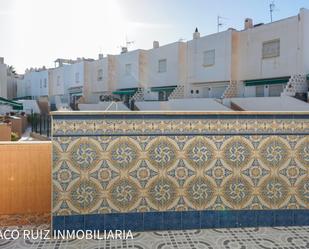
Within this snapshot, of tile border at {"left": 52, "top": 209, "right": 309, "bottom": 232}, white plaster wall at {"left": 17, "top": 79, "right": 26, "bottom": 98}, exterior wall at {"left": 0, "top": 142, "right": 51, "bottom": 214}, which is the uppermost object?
white plaster wall at {"left": 17, "top": 79, "right": 26, "bottom": 98}

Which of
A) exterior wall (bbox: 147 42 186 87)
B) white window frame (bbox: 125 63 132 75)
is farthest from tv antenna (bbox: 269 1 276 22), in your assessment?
white window frame (bbox: 125 63 132 75)

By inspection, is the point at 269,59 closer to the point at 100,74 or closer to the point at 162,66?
the point at 162,66

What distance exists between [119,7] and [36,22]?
2.01 meters

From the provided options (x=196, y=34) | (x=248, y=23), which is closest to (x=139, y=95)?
(x=196, y=34)

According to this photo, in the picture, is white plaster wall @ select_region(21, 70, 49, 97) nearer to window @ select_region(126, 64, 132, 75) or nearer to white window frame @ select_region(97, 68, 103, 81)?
white window frame @ select_region(97, 68, 103, 81)

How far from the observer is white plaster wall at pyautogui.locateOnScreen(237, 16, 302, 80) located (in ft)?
62.0

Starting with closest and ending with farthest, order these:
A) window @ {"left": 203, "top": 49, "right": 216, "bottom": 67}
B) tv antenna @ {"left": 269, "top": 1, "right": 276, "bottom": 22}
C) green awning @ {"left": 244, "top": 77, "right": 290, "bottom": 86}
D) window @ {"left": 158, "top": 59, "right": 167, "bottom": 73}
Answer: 1. green awning @ {"left": 244, "top": 77, "right": 290, "bottom": 86}
2. tv antenna @ {"left": 269, "top": 1, "right": 276, "bottom": 22}
3. window @ {"left": 203, "top": 49, "right": 216, "bottom": 67}
4. window @ {"left": 158, "top": 59, "right": 167, "bottom": 73}

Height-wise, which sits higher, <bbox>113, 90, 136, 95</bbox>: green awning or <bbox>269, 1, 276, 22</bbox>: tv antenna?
<bbox>269, 1, 276, 22</bbox>: tv antenna

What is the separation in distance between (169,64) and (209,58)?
4412mm

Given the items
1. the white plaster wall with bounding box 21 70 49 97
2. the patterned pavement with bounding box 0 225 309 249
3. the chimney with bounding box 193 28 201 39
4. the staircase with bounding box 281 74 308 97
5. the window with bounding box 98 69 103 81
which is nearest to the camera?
the patterned pavement with bounding box 0 225 309 249

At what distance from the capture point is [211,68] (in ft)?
79.6

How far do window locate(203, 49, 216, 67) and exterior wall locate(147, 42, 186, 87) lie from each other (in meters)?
2.62

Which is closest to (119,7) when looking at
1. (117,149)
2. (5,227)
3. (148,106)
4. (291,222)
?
(117,149)

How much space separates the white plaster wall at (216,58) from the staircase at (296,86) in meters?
4.98
